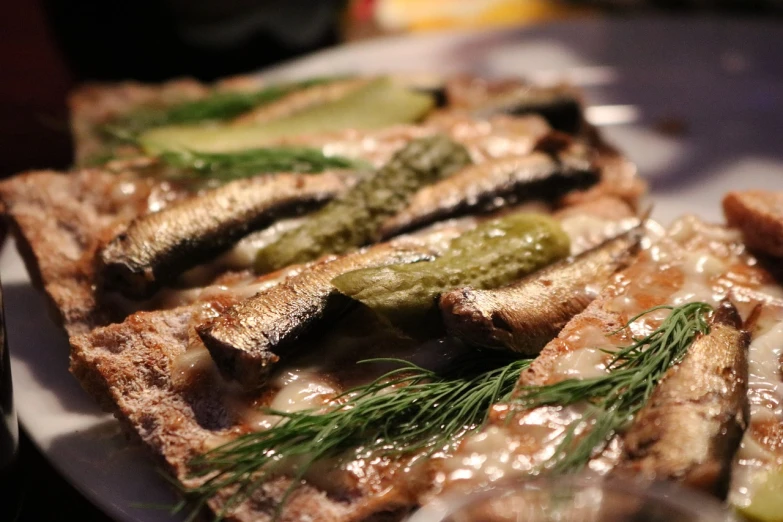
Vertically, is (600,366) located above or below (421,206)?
below

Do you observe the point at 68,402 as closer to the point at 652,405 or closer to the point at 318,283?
the point at 318,283

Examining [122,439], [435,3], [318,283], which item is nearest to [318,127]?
[318,283]

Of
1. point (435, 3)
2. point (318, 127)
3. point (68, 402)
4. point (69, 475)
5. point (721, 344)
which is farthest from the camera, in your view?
point (435, 3)

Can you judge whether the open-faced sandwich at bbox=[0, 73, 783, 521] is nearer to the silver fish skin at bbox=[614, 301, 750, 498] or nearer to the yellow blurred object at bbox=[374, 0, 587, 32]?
the silver fish skin at bbox=[614, 301, 750, 498]

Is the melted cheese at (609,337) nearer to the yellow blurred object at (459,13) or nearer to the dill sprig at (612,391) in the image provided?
the dill sprig at (612,391)

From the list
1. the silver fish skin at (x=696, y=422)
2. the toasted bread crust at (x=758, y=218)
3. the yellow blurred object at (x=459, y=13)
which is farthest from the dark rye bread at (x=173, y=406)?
the yellow blurred object at (x=459, y=13)

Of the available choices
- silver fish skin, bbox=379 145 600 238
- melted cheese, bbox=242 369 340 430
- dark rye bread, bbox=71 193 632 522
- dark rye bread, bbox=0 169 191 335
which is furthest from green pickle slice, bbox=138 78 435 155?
melted cheese, bbox=242 369 340 430
